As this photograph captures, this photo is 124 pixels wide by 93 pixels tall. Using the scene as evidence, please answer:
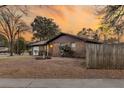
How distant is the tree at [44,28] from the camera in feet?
26.5

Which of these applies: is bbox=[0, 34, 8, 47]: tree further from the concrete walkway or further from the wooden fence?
the wooden fence

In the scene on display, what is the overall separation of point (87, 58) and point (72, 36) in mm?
953

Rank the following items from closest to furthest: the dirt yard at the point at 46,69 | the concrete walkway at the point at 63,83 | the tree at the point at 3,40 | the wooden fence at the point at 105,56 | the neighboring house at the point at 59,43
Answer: the concrete walkway at the point at 63,83
the dirt yard at the point at 46,69
the tree at the point at 3,40
the neighboring house at the point at 59,43
the wooden fence at the point at 105,56

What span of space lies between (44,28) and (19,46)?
3.39 ft

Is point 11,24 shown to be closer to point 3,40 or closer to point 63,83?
point 3,40

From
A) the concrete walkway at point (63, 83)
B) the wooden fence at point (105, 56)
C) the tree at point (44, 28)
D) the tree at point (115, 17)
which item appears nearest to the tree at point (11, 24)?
the tree at point (44, 28)

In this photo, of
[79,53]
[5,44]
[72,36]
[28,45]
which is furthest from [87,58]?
[5,44]

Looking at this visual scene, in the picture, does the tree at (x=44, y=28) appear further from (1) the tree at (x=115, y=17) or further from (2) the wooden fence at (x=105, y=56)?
(1) the tree at (x=115, y=17)

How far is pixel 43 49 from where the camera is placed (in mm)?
8531

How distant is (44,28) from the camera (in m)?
8.27

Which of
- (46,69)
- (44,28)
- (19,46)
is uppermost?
(44,28)

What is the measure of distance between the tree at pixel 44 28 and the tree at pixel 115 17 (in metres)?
1.66

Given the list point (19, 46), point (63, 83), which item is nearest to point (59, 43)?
point (19, 46)

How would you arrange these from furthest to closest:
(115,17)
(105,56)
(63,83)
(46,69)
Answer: (105,56) → (115,17) → (46,69) → (63,83)
